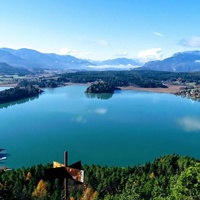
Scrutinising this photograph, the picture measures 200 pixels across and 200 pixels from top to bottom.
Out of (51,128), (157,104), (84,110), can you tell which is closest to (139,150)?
(51,128)

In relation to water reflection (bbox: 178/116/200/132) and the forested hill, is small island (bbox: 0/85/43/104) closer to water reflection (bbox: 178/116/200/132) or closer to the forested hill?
water reflection (bbox: 178/116/200/132)

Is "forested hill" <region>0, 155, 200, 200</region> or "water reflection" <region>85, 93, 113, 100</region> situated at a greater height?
"forested hill" <region>0, 155, 200, 200</region>

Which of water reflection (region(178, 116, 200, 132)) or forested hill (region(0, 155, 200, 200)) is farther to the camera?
water reflection (region(178, 116, 200, 132))

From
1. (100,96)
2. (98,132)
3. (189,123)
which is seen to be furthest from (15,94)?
(189,123)

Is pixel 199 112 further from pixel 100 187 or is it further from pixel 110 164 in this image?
pixel 100 187

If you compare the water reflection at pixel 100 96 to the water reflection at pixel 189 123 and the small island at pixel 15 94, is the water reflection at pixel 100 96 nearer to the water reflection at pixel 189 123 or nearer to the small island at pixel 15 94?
the small island at pixel 15 94

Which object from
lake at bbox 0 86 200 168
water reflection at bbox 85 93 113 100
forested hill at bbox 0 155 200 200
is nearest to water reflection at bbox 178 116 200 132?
lake at bbox 0 86 200 168

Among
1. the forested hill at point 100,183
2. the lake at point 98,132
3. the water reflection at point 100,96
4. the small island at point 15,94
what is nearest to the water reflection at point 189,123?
the lake at point 98,132

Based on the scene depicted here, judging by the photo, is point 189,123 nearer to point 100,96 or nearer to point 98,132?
point 98,132

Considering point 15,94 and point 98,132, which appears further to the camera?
point 15,94
